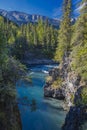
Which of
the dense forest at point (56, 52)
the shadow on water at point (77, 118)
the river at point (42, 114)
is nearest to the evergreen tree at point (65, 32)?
the dense forest at point (56, 52)

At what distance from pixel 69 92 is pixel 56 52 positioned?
87.8 feet

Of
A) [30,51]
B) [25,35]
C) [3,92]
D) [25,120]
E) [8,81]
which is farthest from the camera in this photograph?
[25,35]

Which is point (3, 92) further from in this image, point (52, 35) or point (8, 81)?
point (52, 35)

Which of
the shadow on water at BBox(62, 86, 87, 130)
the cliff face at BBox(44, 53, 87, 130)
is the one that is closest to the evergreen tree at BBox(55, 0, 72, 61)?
the cliff face at BBox(44, 53, 87, 130)

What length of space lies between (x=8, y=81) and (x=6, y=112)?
8.32 ft

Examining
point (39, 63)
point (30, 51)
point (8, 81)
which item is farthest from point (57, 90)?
point (30, 51)

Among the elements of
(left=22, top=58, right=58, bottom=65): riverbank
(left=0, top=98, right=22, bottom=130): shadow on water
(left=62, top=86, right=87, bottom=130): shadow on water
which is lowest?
(left=62, top=86, right=87, bottom=130): shadow on water

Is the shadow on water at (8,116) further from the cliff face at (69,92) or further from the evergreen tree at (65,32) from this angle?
the evergreen tree at (65,32)

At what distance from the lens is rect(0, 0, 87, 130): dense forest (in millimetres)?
21703

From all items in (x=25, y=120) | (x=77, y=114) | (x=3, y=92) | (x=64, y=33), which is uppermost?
(x=64, y=33)

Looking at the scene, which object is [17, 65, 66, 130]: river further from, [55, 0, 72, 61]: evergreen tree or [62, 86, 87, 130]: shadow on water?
[55, 0, 72, 61]: evergreen tree

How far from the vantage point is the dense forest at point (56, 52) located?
2170 cm

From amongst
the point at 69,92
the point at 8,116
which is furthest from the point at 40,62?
the point at 8,116

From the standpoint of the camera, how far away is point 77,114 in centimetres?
2752
